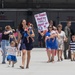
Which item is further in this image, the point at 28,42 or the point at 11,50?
the point at 11,50

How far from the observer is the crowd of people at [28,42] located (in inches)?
596

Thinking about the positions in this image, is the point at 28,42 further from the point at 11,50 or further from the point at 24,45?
the point at 11,50

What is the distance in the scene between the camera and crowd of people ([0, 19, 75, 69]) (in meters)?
15.1

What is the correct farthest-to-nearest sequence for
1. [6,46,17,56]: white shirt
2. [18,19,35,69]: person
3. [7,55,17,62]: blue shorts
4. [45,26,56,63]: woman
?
[45,26,56,63]: woman, [6,46,17,56]: white shirt, [7,55,17,62]: blue shorts, [18,19,35,69]: person

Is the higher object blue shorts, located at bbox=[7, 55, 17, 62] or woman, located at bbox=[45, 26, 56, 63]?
woman, located at bbox=[45, 26, 56, 63]

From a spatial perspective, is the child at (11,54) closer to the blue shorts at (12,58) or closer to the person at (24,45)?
the blue shorts at (12,58)

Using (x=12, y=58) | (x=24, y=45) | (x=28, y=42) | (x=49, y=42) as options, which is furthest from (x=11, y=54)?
(x=49, y=42)

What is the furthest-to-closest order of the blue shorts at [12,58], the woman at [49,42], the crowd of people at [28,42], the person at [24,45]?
the woman at [49,42], the blue shorts at [12,58], the crowd of people at [28,42], the person at [24,45]

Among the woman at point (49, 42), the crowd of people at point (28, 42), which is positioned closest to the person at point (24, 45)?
the crowd of people at point (28, 42)

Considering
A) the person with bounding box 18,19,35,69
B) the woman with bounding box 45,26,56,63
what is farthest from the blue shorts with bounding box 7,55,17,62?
the woman with bounding box 45,26,56,63

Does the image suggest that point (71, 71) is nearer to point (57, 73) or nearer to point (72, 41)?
point (57, 73)

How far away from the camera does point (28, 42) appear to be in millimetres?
15125

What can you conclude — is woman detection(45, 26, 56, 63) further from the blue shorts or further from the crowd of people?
the blue shorts

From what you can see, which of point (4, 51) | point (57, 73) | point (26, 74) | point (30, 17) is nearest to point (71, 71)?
point (57, 73)
